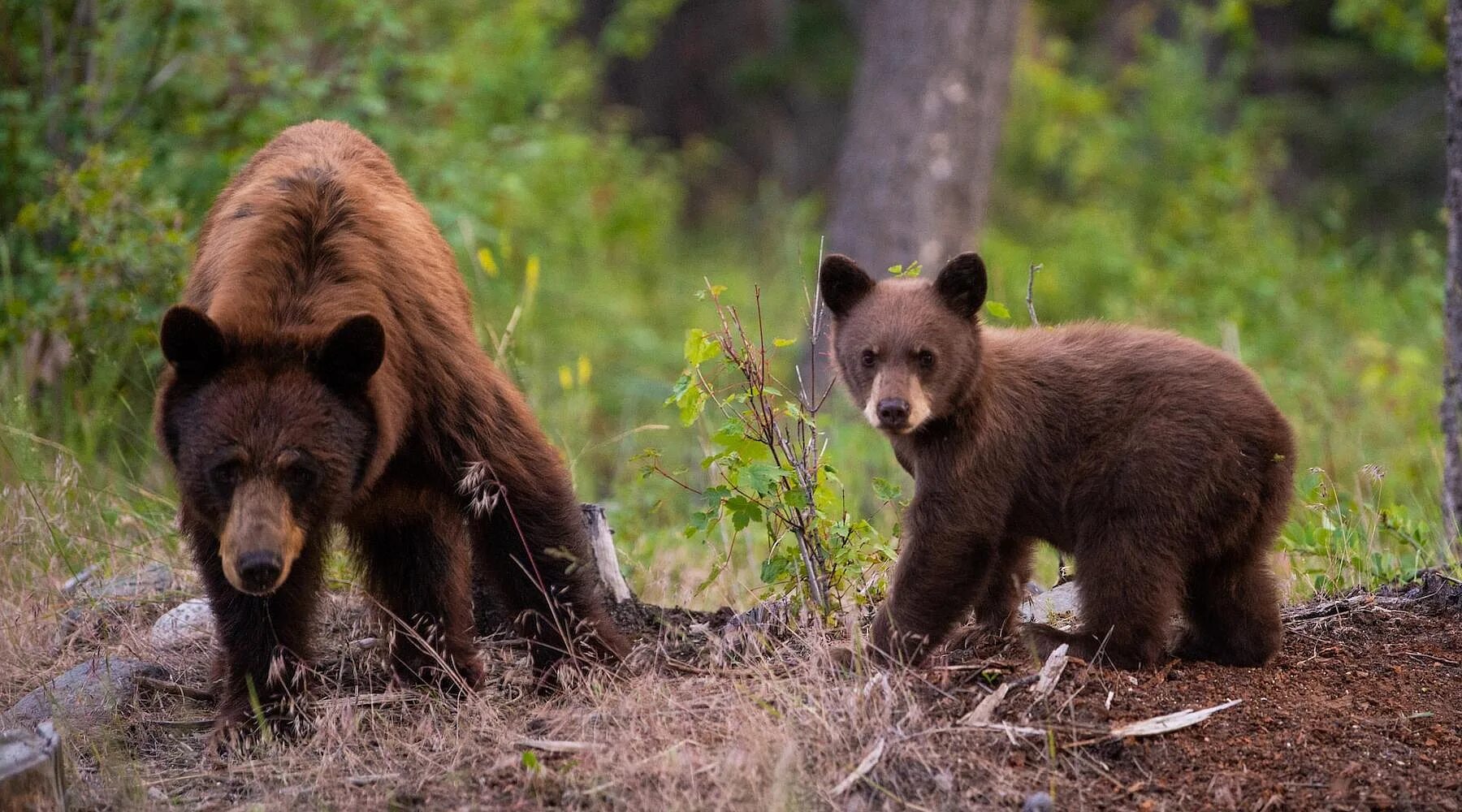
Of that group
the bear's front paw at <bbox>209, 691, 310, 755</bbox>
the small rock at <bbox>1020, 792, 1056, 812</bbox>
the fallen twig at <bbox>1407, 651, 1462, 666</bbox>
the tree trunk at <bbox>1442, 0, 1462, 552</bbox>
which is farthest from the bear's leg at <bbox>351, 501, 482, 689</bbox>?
the tree trunk at <bbox>1442, 0, 1462, 552</bbox>

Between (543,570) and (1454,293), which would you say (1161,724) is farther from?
(1454,293)

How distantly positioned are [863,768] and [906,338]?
142 centimetres

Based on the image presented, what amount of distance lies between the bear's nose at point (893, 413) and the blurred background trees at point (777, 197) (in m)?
0.61

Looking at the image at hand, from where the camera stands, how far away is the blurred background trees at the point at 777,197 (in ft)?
22.8

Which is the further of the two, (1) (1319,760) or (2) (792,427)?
(2) (792,427)

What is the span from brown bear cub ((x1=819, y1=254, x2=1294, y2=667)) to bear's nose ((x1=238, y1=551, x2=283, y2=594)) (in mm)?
1738

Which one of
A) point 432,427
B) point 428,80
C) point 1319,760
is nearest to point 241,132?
point 428,80

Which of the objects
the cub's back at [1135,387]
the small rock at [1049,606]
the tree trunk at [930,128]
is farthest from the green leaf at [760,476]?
the tree trunk at [930,128]

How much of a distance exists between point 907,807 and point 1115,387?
1.56 m

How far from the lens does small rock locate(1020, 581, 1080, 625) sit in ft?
16.7

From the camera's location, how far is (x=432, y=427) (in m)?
4.36

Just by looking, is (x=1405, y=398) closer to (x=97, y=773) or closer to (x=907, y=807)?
(x=907, y=807)

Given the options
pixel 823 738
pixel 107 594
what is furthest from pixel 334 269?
pixel 107 594

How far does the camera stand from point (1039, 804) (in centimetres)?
350
